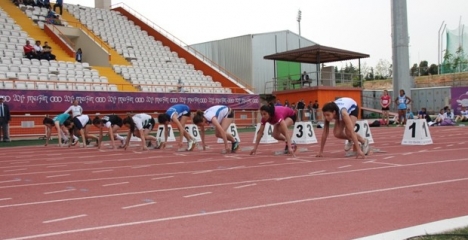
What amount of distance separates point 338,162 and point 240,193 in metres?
3.94

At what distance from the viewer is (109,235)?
4.94 meters

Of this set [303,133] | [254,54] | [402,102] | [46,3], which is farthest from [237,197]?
[254,54]

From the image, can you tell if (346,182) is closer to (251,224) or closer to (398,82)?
(251,224)

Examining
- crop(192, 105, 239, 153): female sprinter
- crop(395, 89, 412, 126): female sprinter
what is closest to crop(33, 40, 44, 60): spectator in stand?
crop(192, 105, 239, 153): female sprinter

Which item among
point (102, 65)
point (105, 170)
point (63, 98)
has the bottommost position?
point (105, 170)

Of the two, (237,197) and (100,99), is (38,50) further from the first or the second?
(237,197)

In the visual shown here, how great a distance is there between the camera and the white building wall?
43.2 meters

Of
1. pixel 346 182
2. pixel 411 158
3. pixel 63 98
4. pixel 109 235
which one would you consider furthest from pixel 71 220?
pixel 63 98

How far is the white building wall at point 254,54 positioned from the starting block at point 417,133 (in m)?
28.5

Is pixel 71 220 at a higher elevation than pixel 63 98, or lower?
lower

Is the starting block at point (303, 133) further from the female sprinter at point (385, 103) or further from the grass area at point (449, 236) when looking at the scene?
the grass area at point (449, 236)

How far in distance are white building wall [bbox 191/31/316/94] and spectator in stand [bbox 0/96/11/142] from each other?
2356 centimetres

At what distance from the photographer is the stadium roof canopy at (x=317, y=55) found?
118ft

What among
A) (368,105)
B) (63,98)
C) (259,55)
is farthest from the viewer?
(368,105)
